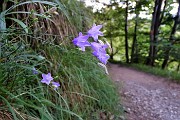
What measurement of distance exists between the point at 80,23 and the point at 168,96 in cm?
199

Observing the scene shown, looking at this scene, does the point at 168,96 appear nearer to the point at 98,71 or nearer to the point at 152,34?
the point at 98,71

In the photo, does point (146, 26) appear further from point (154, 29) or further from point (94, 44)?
point (94, 44)

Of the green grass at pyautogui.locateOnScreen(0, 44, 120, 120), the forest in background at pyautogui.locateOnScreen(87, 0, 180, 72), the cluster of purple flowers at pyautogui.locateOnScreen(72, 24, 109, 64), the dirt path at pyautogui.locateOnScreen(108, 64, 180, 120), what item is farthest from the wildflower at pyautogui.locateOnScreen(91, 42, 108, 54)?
the forest in background at pyautogui.locateOnScreen(87, 0, 180, 72)

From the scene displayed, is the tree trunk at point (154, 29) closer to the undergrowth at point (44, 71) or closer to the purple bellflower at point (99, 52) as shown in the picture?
the undergrowth at point (44, 71)

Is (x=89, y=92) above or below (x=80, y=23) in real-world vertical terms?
below

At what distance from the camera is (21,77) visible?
112 centimetres

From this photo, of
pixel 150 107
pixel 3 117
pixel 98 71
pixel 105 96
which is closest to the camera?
pixel 3 117

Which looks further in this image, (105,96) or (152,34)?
(152,34)

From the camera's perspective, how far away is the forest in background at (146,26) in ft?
24.4

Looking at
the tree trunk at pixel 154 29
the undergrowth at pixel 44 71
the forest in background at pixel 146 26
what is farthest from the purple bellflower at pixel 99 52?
the tree trunk at pixel 154 29

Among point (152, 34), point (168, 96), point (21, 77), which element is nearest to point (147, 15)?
point (152, 34)

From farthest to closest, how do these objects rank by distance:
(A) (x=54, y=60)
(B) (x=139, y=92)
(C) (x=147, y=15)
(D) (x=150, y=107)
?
1. (C) (x=147, y=15)
2. (B) (x=139, y=92)
3. (D) (x=150, y=107)
4. (A) (x=54, y=60)

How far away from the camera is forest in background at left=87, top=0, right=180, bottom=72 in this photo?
745 cm

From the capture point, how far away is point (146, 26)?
919 centimetres
